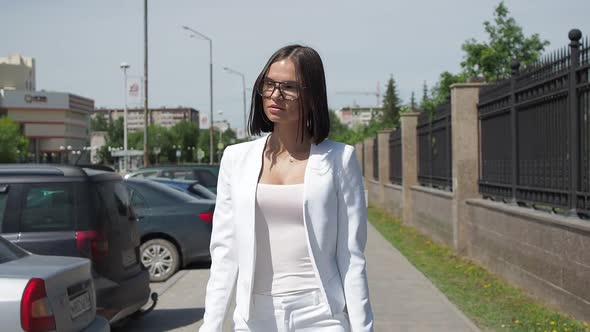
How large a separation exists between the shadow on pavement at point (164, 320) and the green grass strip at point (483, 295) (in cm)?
280

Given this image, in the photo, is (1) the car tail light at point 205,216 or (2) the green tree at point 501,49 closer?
(1) the car tail light at point 205,216

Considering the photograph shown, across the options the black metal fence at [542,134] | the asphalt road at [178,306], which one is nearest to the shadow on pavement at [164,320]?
the asphalt road at [178,306]

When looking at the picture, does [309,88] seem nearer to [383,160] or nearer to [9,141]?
[383,160]

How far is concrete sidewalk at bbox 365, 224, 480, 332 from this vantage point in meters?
8.09

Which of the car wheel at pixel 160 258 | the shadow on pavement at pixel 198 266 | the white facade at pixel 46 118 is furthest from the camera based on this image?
the white facade at pixel 46 118

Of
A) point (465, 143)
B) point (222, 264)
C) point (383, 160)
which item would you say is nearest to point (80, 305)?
point (222, 264)

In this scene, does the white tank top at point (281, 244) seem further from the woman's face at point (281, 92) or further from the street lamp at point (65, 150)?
the street lamp at point (65, 150)

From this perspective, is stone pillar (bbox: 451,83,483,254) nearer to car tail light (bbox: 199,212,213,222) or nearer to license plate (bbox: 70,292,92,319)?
car tail light (bbox: 199,212,213,222)

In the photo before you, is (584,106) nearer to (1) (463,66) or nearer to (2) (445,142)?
(2) (445,142)

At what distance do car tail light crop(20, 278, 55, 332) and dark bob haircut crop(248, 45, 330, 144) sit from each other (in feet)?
8.11

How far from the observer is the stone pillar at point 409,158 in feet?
68.2

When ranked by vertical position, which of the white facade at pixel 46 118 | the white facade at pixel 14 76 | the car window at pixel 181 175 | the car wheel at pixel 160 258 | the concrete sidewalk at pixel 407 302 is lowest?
the concrete sidewalk at pixel 407 302

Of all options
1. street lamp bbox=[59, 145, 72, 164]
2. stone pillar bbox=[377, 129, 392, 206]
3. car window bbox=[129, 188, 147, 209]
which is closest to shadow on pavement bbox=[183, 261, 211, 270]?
car window bbox=[129, 188, 147, 209]

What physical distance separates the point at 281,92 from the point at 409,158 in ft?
58.9
